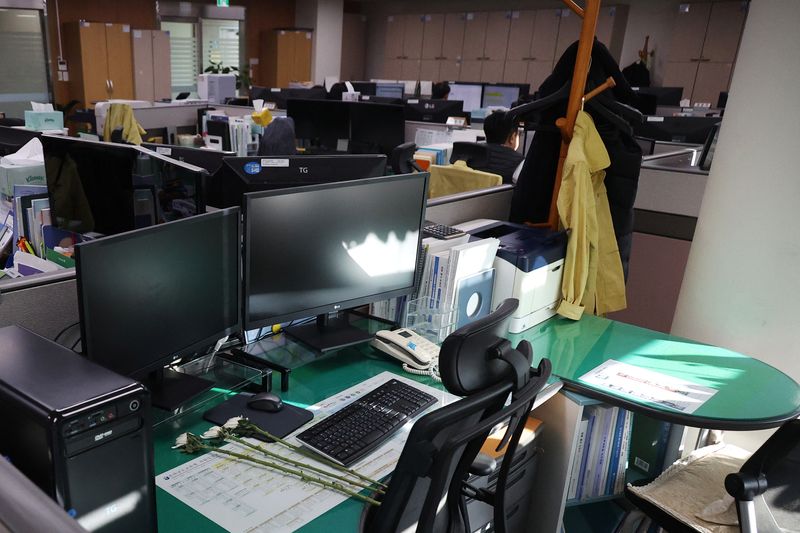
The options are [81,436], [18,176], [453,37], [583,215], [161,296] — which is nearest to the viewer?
[81,436]

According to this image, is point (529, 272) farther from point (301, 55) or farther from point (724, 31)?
point (301, 55)

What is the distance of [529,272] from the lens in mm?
2072

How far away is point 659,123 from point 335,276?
3.73 m

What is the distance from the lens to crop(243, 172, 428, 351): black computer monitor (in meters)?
1.65

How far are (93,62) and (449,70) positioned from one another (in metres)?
5.77

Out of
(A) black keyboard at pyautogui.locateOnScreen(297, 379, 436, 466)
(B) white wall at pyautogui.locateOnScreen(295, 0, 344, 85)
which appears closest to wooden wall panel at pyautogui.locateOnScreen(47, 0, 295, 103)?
(B) white wall at pyautogui.locateOnScreen(295, 0, 344, 85)

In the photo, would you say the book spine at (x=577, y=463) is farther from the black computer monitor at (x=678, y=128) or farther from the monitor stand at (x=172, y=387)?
the black computer monitor at (x=678, y=128)

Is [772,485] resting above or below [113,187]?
below

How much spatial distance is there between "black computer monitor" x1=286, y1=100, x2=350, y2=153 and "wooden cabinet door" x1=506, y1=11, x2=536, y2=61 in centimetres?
605

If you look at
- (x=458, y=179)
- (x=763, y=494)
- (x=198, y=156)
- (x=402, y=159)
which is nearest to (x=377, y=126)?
(x=402, y=159)

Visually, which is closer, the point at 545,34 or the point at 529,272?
the point at 529,272

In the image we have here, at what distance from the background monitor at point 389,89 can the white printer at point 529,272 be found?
6220 mm

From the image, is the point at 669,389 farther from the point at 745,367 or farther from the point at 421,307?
the point at 421,307

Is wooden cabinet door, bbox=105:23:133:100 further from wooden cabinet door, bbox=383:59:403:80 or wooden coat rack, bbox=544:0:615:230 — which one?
wooden coat rack, bbox=544:0:615:230
